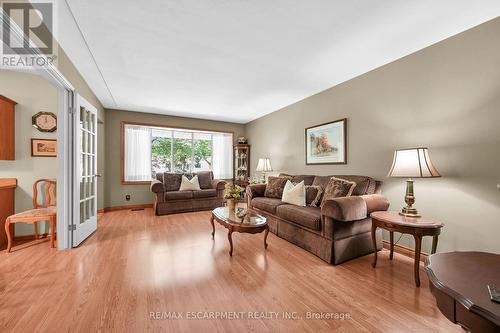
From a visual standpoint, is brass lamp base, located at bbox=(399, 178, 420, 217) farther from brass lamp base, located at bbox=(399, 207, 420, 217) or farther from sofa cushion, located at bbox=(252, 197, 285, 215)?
sofa cushion, located at bbox=(252, 197, 285, 215)

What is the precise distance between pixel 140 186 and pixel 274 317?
4751 mm

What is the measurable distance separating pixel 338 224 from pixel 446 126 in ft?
5.12

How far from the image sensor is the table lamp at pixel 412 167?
2001mm

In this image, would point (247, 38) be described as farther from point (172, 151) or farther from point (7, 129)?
point (172, 151)

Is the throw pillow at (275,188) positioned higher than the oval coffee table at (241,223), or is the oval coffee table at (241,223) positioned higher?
the throw pillow at (275,188)

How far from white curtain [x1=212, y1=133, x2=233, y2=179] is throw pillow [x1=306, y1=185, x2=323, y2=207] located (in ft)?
11.0

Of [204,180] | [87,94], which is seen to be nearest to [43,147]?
[87,94]

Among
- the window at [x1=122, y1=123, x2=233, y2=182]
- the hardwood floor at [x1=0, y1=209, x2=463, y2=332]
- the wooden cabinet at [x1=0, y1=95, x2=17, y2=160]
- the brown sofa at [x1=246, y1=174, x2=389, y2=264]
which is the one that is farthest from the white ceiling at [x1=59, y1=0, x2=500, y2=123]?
the hardwood floor at [x1=0, y1=209, x2=463, y2=332]

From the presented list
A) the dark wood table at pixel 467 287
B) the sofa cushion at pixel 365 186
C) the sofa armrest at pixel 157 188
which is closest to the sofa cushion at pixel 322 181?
the sofa cushion at pixel 365 186

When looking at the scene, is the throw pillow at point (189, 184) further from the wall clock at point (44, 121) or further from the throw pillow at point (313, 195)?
the throw pillow at point (313, 195)

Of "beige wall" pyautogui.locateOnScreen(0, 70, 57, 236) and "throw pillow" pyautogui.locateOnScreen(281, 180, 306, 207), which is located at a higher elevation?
"beige wall" pyautogui.locateOnScreen(0, 70, 57, 236)

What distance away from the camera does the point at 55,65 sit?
2.16m

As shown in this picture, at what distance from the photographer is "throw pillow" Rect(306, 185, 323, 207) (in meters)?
3.11

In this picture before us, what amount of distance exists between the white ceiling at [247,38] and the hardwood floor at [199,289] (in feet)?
7.91
